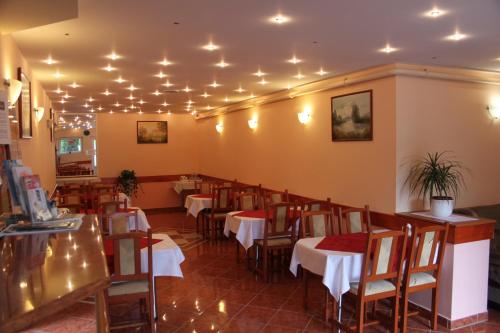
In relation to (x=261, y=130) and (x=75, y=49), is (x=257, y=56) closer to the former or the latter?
(x=75, y=49)

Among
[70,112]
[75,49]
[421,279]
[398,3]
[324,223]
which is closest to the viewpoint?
[398,3]

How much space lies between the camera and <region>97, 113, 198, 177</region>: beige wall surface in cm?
1130

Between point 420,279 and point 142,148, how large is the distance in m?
9.33

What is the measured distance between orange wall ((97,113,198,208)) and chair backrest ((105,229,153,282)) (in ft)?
27.6

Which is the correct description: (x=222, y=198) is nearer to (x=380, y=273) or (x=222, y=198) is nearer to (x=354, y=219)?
(x=354, y=219)

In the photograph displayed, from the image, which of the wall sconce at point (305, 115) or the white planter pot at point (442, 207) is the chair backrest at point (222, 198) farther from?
the white planter pot at point (442, 207)

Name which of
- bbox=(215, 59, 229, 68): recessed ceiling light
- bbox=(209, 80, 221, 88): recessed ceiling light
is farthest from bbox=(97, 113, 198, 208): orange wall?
bbox=(215, 59, 229, 68): recessed ceiling light

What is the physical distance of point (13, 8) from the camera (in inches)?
105

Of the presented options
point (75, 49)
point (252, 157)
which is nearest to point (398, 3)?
point (75, 49)

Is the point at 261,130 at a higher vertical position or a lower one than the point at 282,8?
lower

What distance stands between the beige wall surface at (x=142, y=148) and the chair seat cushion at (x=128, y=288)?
27.5 feet

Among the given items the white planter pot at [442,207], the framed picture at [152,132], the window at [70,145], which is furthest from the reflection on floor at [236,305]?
the window at [70,145]

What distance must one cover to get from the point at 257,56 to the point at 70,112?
8198 millimetres

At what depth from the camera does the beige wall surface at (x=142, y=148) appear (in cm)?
1130
